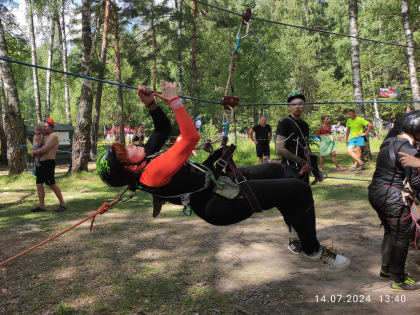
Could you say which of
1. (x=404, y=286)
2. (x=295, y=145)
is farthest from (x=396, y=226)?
(x=295, y=145)

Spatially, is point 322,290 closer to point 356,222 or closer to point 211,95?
point 356,222

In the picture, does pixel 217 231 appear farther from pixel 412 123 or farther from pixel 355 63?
pixel 355 63

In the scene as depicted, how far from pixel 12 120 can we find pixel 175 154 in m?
11.7

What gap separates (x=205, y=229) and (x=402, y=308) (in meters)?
3.42

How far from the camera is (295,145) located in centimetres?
493

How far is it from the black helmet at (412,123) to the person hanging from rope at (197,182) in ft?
4.23

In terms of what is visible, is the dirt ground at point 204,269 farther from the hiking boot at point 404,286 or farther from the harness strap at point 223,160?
the harness strap at point 223,160

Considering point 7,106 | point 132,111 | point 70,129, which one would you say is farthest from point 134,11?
point 132,111

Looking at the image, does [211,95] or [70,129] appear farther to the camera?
[211,95]

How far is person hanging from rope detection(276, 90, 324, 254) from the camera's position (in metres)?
4.74

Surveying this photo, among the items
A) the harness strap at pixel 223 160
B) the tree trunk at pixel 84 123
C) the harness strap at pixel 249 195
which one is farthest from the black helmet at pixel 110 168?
the tree trunk at pixel 84 123

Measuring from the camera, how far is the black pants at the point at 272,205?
3150 millimetres

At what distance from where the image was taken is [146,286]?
12.5 feet

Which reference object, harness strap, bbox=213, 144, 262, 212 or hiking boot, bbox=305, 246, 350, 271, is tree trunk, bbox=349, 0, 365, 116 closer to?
hiking boot, bbox=305, 246, 350, 271
